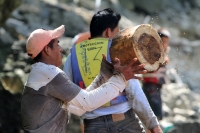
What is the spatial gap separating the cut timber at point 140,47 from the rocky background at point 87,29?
0.91 meters

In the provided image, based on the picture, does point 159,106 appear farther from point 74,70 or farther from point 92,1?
point 92,1

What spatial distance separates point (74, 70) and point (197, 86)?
43.0ft

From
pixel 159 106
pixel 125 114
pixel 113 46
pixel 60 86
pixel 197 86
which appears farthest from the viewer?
pixel 197 86

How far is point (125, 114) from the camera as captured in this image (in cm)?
409

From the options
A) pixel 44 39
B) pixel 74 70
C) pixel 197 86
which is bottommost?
pixel 197 86

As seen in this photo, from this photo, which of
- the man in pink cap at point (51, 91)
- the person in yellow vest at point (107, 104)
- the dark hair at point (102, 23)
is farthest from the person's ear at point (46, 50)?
the dark hair at point (102, 23)

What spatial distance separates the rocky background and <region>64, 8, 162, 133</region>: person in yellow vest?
0.63m

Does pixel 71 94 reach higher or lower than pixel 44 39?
lower

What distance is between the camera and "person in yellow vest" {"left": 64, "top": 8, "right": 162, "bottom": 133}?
4.03 metres

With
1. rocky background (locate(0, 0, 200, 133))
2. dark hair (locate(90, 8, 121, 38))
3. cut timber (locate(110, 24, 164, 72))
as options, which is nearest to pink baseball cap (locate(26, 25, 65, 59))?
cut timber (locate(110, 24, 164, 72))

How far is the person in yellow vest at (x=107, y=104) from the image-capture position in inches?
159

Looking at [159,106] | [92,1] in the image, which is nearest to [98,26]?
[159,106]

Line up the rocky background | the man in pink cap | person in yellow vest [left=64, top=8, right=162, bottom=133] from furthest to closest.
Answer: the rocky background → person in yellow vest [left=64, top=8, right=162, bottom=133] → the man in pink cap

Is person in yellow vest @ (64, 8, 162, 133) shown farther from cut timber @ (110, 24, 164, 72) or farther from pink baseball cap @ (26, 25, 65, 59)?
pink baseball cap @ (26, 25, 65, 59)
